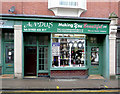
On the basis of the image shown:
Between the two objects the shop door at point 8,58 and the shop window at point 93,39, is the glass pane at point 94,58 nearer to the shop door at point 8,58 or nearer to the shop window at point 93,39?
the shop window at point 93,39

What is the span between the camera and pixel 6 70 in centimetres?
1149

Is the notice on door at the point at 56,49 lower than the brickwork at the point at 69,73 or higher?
higher

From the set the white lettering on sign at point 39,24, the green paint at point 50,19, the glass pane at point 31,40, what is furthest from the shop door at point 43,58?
the green paint at point 50,19

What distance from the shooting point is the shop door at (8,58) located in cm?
1148

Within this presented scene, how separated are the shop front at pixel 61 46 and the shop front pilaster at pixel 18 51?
0.32m

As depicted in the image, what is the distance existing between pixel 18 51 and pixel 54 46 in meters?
2.43

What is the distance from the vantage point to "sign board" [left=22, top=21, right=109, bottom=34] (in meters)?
10.6

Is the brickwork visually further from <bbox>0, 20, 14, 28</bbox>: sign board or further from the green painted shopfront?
<bbox>0, 20, 14, 28</bbox>: sign board

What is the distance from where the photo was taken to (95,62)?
478 inches

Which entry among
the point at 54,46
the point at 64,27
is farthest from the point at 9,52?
the point at 64,27

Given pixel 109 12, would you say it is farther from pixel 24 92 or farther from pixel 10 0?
pixel 24 92

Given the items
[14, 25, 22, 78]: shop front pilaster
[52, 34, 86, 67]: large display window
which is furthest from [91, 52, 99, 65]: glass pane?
[14, 25, 22, 78]: shop front pilaster

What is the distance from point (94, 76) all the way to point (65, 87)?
156 inches

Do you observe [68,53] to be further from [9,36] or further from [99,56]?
[9,36]
